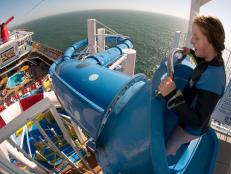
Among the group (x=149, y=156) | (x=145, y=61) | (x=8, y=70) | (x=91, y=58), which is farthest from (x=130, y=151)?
(x=145, y=61)

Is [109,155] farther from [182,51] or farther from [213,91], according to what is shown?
[182,51]

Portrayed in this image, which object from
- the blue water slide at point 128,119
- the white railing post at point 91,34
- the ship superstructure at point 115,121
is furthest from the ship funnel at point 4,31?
the blue water slide at point 128,119

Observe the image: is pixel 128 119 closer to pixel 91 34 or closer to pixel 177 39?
pixel 177 39

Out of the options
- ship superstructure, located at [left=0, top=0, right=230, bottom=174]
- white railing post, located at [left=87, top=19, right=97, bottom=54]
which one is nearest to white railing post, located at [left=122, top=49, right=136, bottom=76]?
white railing post, located at [left=87, top=19, right=97, bottom=54]

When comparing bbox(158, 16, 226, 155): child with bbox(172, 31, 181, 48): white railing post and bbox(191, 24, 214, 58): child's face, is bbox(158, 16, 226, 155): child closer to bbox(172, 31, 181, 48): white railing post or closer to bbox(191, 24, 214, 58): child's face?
bbox(191, 24, 214, 58): child's face

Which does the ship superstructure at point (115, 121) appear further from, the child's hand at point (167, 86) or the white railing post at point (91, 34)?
the white railing post at point (91, 34)

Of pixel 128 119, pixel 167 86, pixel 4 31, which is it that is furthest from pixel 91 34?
pixel 4 31
